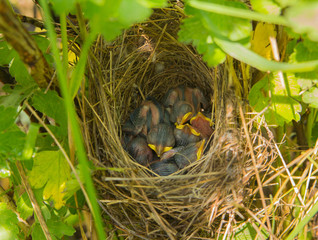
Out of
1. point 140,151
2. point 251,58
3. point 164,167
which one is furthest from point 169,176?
point 251,58

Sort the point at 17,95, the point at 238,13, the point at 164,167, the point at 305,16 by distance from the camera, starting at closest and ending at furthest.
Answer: the point at 305,16 → the point at 238,13 → the point at 17,95 → the point at 164,167

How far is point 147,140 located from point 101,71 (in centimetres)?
41

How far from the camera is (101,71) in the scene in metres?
1.06

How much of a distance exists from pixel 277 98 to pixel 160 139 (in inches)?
22.5

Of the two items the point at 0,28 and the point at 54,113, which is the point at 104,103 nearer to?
the point at 54,113

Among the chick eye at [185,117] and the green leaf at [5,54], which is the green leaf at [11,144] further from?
the chick eye at [185,117]

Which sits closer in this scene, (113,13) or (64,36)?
(113,13)

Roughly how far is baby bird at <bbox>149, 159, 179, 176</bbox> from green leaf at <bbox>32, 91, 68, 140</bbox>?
0.46 metres

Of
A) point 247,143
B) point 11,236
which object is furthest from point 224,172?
point 11,236

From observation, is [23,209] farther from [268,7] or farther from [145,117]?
[268,7]

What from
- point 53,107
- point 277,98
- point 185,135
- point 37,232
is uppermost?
point 277,98

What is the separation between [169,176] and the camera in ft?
3.10

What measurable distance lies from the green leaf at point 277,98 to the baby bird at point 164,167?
0.43 meters

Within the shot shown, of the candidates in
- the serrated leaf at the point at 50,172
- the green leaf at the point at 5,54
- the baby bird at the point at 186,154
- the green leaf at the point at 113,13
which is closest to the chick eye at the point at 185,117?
the baby bird at the point at 186,154
